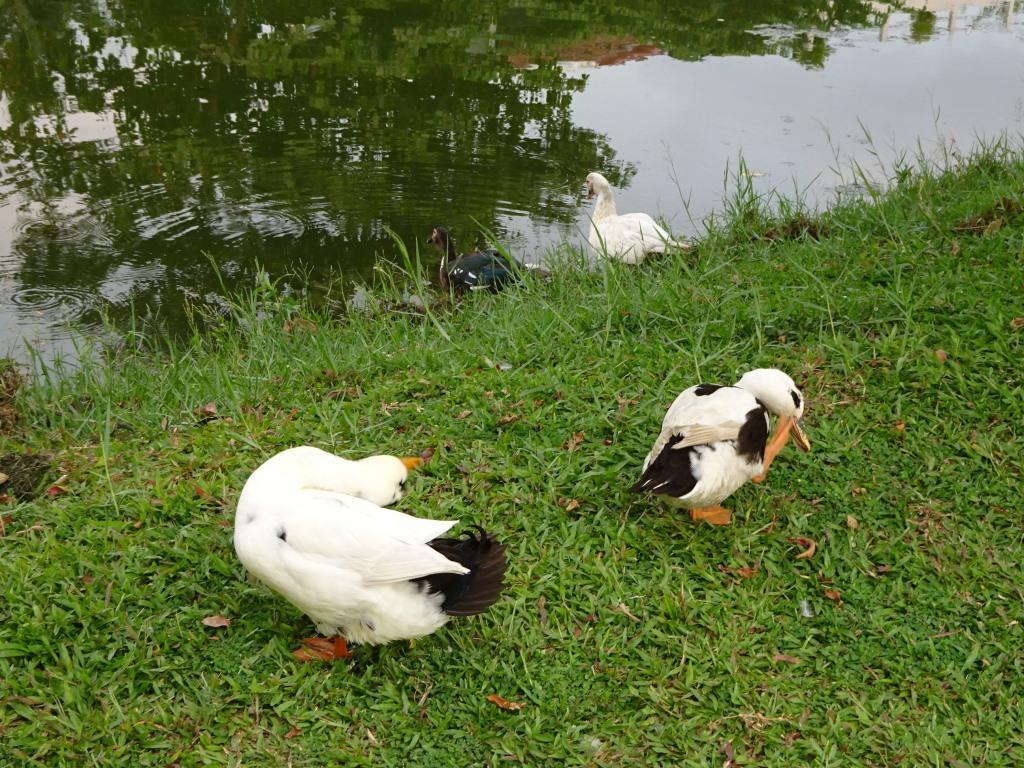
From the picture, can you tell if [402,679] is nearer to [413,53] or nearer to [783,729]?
[783,729]

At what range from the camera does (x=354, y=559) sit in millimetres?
2617

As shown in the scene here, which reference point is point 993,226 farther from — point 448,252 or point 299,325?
point 299,325

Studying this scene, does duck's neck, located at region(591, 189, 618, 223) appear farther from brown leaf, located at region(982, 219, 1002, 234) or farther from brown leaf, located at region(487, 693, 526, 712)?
brown leaf, located at region(487, 693, 526, 712)

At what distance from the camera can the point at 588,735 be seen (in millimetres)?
2695

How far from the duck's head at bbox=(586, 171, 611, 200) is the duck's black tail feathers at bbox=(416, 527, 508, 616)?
15.9ft

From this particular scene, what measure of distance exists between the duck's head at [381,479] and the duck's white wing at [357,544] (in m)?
0.25

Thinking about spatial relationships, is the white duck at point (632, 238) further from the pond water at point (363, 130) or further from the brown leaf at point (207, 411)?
the brown leaf at point (207, 411)

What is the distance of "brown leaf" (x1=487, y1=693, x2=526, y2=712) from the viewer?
2.75 metres

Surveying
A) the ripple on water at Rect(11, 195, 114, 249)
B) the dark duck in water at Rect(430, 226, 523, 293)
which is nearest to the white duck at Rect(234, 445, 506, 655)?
the dark duck in water at Rect(430, 226, 523, 293)

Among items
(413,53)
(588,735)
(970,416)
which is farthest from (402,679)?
(413,53)

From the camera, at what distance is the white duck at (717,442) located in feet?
10.4

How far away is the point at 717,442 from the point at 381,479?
121 centimetres

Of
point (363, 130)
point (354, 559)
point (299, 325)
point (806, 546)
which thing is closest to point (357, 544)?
point (354, 559)

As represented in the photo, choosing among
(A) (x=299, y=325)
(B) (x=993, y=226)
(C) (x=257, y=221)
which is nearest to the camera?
(B) (x=993, y=226)
